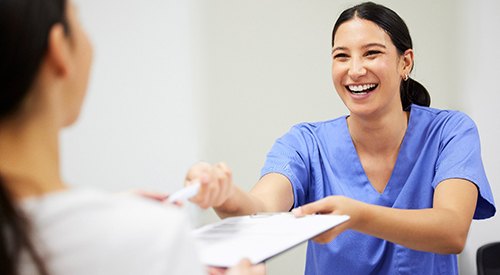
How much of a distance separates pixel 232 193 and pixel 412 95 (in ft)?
2.20

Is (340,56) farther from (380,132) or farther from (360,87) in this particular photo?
(380,132)

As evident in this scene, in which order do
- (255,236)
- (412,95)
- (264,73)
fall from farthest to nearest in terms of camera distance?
(264,73) < (412,95) < (255,236)

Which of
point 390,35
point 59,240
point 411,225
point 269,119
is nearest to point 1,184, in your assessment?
point 59,240

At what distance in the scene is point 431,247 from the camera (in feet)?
3.30

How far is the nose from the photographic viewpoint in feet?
4.08

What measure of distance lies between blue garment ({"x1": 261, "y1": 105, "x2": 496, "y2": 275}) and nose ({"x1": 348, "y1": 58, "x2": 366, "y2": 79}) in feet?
0.51

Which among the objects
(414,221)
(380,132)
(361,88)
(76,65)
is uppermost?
(76,65)

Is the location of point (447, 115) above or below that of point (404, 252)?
above

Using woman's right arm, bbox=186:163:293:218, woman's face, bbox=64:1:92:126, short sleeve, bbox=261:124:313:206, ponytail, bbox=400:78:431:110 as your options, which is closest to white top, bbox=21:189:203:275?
woman's face, bbox=64:1:92:126

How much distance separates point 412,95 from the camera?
139 cm

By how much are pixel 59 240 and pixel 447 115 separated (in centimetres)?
103

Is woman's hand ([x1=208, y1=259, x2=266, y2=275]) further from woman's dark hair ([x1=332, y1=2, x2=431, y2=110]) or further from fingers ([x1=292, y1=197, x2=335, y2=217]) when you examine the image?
woman's dark hair ([x1=332, y1=2, x2=431, y2=110])

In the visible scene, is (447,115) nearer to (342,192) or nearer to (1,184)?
(342,192)

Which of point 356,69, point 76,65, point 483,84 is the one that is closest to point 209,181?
point 76,65
